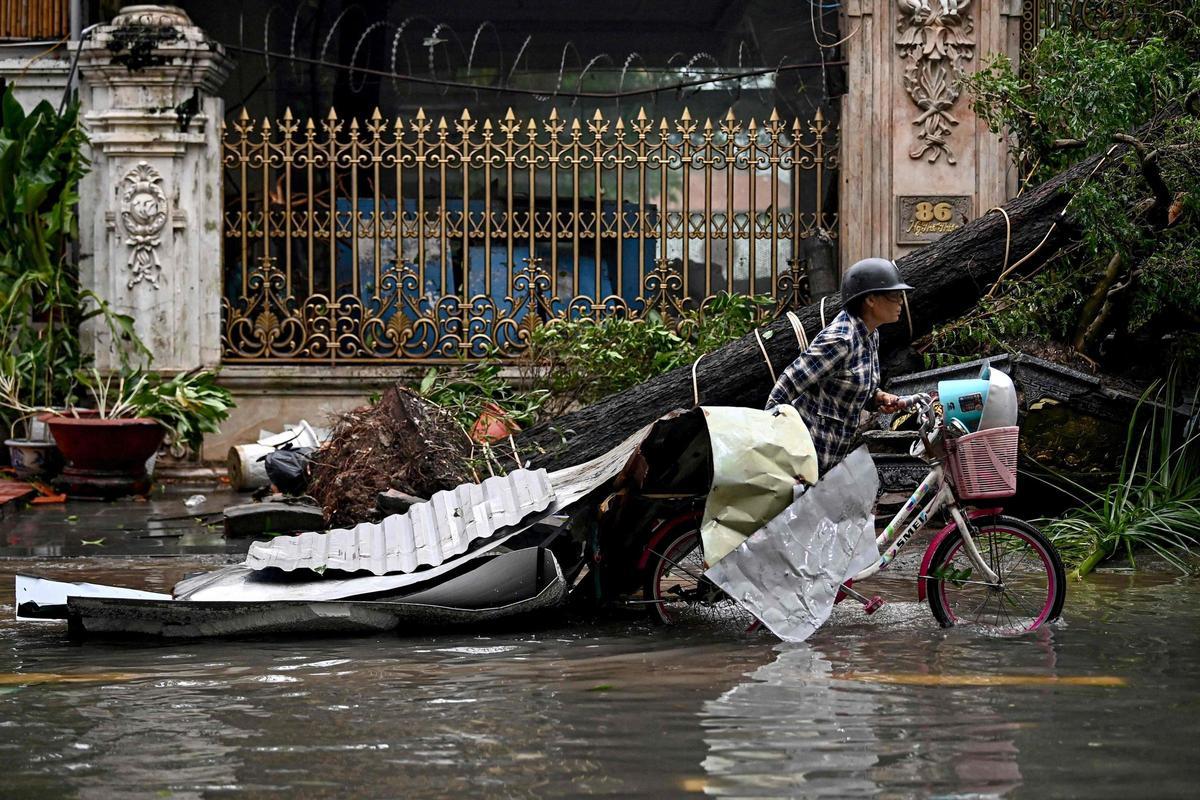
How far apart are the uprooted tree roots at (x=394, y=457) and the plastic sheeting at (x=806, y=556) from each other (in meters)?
2.84

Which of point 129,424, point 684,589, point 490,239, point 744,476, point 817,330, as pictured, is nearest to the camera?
point 744,476

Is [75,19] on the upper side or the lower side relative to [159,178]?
upper

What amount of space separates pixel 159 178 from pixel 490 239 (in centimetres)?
284

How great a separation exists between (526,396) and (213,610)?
17.3 feet

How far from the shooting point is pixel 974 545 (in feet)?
20.0

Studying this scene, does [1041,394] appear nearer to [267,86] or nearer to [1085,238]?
[1085,238]

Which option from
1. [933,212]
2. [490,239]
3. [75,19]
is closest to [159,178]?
[75,19]

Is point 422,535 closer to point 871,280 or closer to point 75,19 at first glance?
point 871,280

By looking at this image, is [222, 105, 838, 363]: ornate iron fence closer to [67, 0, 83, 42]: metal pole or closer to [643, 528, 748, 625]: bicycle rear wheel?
[67, 0, 83, 42]: metal pole

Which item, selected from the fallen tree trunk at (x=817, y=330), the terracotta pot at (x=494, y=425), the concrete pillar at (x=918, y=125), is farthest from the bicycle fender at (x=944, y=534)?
the concrete pillar at (x=918, y=125)

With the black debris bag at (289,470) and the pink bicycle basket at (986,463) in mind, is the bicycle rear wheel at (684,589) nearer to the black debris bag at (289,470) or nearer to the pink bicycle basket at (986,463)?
the pink bicycle basket at (986,463)

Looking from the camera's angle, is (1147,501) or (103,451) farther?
(103,451)

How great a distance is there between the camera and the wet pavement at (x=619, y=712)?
3.94 metres

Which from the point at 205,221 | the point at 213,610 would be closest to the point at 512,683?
the point at 213,610
